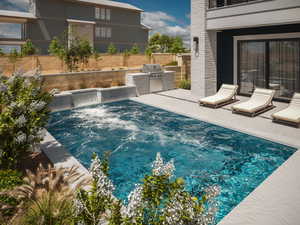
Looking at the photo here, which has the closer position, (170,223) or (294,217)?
(170,223)

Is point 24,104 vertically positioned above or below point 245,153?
above

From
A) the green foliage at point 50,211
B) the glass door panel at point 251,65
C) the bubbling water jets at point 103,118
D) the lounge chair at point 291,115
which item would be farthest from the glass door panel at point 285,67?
the green foliage at point 50,211

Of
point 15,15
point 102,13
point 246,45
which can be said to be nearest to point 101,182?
point 246,45

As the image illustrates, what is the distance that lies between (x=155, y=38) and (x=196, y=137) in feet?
219

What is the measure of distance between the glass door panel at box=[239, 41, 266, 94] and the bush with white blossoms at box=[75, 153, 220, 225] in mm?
14586

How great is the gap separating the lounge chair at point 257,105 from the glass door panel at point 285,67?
1987 mm

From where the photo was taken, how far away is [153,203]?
9.60ft

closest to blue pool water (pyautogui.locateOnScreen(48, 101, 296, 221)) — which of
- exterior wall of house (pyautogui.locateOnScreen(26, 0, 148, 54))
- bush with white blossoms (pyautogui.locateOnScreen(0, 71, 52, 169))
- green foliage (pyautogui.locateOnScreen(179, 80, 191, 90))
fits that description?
bush with white blossoms (pyautogui.locateOnScreen(0, 71, 52, 169))

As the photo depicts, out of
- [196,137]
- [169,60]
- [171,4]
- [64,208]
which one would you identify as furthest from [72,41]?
[171,4]

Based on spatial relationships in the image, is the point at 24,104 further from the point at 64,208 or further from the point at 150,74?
the point at 150,74

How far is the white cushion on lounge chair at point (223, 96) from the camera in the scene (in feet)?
46.6

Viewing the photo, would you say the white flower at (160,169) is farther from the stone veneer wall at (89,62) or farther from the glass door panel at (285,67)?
the stone veneer wall at (89,62)

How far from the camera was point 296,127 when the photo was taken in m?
10.5

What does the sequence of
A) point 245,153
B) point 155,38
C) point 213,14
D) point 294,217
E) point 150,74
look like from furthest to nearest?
1. point 155,38
2. point 150,74
3. point 213,14
4. point 245,153
5. point 294,217
